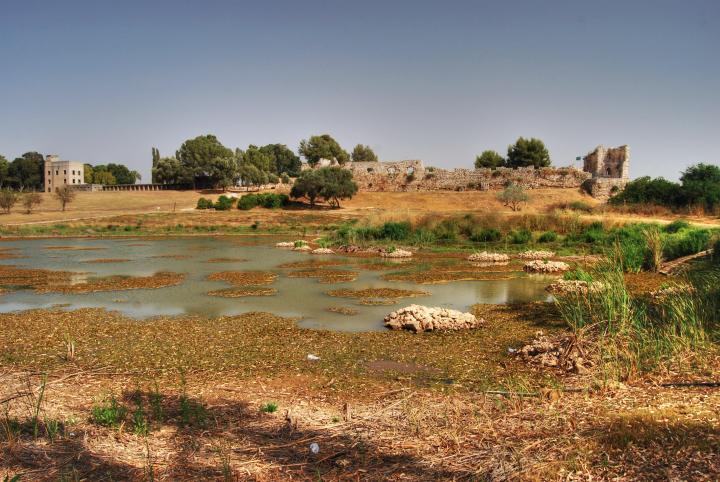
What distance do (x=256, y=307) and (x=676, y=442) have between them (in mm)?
9844

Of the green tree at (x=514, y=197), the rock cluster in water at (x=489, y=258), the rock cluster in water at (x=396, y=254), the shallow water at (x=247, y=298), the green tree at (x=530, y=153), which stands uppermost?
the green tree at (x=530, y=153)

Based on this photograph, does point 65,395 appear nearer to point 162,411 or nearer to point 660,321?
point 162,411

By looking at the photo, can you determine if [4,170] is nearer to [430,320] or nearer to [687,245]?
[430,320]

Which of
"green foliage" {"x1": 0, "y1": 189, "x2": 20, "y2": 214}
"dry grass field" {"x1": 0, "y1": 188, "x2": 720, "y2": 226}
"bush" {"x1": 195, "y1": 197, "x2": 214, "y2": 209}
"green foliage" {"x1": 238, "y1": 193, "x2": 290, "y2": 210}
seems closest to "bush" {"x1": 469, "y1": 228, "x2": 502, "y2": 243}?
"dry grass field" {"x1": 0, "y1": 188, "x2": 720, "y2": 226}

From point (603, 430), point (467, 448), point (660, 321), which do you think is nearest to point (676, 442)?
point (603, 430)

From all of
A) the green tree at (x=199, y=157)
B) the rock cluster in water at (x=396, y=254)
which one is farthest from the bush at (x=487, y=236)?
the green tree at (x=199, y=157)

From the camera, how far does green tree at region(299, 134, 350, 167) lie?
9306 centimetres

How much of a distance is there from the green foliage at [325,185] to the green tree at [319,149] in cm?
3622

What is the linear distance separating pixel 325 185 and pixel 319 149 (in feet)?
132

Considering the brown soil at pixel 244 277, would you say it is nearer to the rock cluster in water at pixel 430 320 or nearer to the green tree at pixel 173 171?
the rock cluster in water at pixel 430 320

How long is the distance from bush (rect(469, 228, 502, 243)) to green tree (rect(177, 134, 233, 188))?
5744 centimetres

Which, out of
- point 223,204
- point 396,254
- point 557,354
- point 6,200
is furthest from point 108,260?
point 6,200

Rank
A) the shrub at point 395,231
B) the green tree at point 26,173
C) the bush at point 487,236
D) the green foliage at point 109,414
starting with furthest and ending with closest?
the green tree at point 26,173, the shrub at point 395,231, the bush at point 487,236, the green foliage at point 109,414

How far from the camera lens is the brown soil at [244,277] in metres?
16.7
